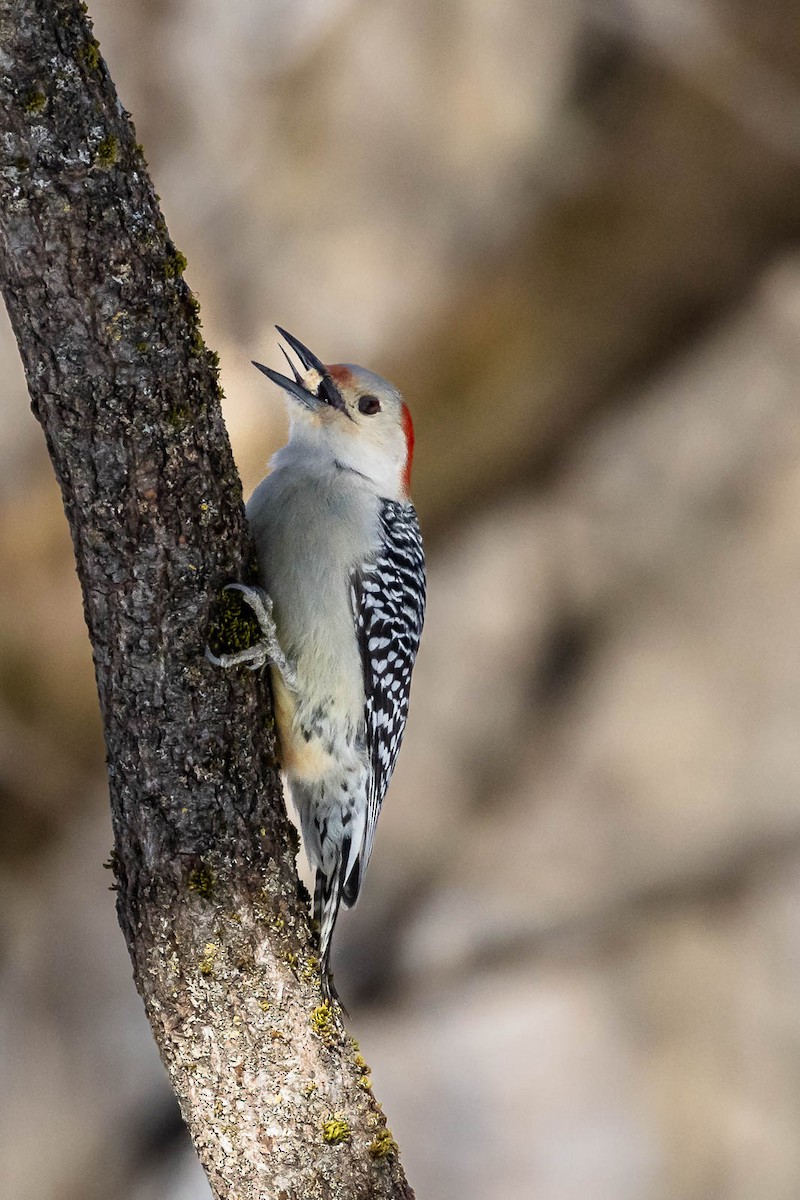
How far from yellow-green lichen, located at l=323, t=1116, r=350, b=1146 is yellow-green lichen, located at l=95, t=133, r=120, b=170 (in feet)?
5.06

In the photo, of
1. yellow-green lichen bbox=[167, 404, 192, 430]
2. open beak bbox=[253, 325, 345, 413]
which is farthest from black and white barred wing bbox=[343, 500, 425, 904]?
yellow-green lichen bbox=[167, 404, 192, 430]

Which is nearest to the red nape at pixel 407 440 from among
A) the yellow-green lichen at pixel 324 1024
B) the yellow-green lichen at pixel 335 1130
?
the yellow-green lichen at pixel 324 1024

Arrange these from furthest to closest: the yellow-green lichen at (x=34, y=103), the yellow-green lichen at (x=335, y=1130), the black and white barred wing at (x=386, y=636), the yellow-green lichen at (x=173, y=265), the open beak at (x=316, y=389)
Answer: the open beak at (x=316, y=389) < the black and white barred wing at (x=386, y=636) < the yellow-green lichen at (x=335, y=1130) < the yellow-green lichen at (x=173, y=265) < the yellow-green lichen at (x=34, y=103)

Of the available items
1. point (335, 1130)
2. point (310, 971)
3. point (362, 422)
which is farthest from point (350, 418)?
point (335, 1130)

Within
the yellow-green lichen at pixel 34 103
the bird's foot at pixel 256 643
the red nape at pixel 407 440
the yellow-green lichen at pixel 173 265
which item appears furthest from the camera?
the red nape at pixel 407 440

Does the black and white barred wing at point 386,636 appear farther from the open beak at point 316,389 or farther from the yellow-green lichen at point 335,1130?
the yellow-green lichen at point 335,1130

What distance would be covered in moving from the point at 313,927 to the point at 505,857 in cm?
247

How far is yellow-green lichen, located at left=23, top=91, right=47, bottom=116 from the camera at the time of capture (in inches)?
53.6

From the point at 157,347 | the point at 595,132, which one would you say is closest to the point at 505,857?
the point at 595,132

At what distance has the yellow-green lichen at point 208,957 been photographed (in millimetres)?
1759

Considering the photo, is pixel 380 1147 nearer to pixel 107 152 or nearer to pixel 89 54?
pixel 107 152

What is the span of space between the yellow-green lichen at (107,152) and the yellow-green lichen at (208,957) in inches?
47.1

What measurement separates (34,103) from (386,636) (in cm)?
114

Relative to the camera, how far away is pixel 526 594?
170 inches
